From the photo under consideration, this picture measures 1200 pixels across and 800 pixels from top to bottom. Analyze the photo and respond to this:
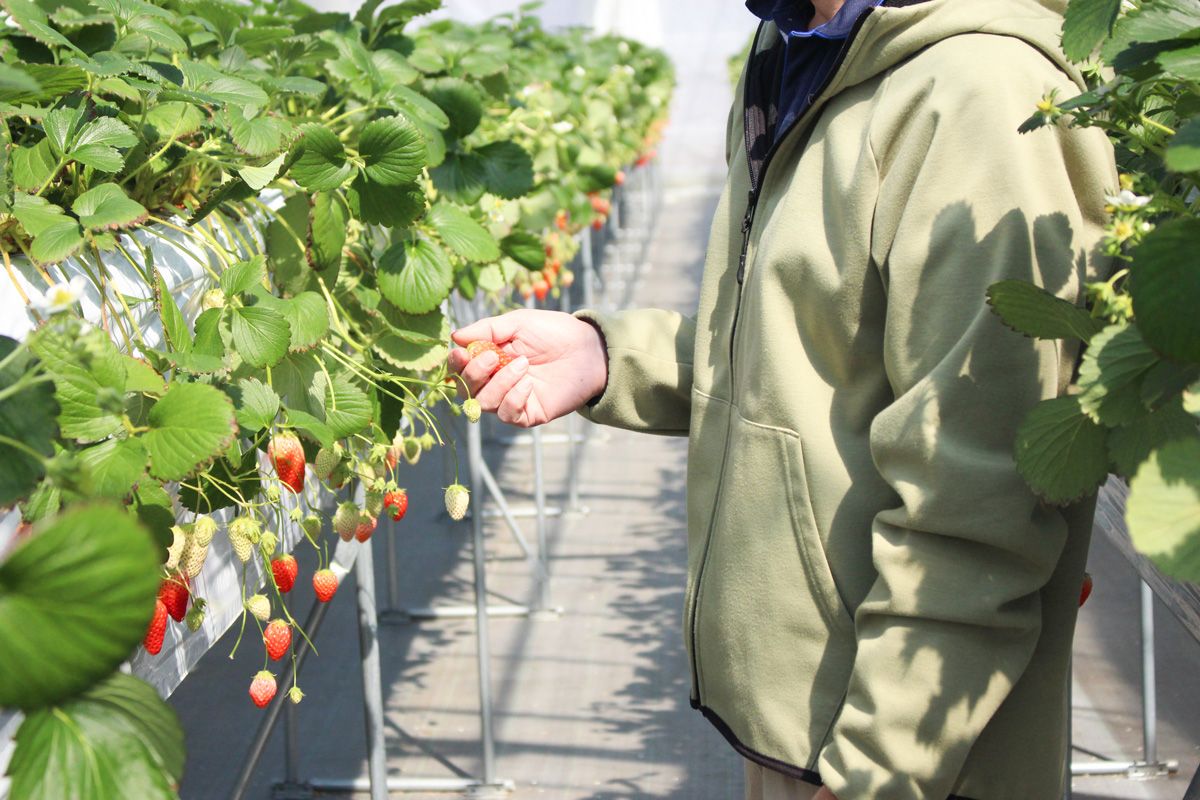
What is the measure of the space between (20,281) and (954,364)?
28.4 inches

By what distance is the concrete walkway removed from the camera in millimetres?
2906

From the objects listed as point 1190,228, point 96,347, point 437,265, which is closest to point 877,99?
point 1190,228

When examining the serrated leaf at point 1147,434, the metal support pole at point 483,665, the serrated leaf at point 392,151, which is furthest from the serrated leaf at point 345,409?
the metal support pole at point 483,665

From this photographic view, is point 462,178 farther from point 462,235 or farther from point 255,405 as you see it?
point 255,405

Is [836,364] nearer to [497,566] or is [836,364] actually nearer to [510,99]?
[510,99]

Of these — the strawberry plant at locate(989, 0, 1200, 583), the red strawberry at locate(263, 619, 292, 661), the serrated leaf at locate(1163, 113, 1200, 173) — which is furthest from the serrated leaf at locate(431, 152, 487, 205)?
the serrated leaf at locate(1163, 113, 1200, 173)

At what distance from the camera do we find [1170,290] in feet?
2.18

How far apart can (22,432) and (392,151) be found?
69 cm

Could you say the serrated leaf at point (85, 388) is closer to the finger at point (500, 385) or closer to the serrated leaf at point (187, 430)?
the serrated leaf at point (187, 430)

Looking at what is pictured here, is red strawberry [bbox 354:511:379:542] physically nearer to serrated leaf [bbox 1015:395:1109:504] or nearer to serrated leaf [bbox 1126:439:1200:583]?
serrated leaf [bbox 1015:395:1109:504]

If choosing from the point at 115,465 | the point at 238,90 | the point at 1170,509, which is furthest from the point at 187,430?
the point at 1170,509

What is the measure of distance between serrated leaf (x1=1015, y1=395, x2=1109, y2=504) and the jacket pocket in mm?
313

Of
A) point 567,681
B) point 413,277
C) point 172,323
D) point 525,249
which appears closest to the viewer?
point 172,323

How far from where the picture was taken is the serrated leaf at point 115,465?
0.80m
